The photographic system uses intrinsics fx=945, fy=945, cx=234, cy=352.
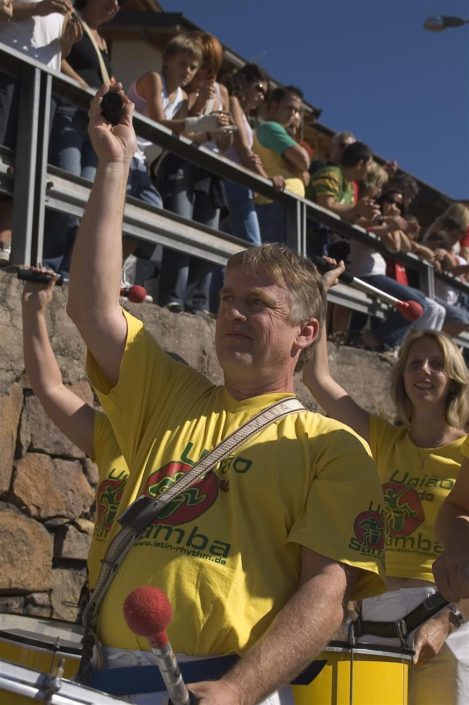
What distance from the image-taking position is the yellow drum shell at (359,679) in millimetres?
2443

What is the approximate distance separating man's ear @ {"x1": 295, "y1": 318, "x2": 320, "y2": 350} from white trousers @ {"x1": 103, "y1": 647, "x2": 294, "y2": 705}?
2.90 feet

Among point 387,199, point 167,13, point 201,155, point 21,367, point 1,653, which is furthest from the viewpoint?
point 167,13

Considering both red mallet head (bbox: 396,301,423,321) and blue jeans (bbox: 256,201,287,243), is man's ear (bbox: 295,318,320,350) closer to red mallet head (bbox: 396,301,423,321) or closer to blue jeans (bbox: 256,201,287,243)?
red mallet head (bbox: 396,301,423,321)

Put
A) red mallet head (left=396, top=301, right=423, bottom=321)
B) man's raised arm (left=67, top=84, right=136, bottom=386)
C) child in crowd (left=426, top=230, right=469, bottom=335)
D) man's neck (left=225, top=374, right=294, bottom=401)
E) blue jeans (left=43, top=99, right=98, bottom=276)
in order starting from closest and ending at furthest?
man's raised arm (left=67, top=84, right=136, bottom=386)
man's neck (left=225, top=374, right=294, bottom=401)
red mallet head (left=396, top=301, right=423, bottom=321)
blue jeans (left=43, top=99, right=98, bottom=276)
child in crowd (left=426, top=230, right=469, bottom=335)

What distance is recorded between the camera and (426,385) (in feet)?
→ 12.3

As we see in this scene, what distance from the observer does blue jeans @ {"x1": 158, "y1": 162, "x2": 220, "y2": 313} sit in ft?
16.8

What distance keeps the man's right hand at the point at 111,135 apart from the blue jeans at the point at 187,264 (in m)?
2.55

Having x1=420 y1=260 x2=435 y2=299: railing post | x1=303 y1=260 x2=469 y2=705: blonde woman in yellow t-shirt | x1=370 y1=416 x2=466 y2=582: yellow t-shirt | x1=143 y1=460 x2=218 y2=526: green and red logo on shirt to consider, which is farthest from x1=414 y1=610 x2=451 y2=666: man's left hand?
x1=420 y1=260 x2=435 y2=299: railing post

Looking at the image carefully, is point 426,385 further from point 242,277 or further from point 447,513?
point 242,277

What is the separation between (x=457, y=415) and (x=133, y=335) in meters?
1.73

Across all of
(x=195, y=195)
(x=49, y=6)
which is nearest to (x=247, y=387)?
(x=49, y=6)

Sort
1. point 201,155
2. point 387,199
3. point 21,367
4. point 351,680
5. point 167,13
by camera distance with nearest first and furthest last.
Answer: point 351,680 < point 21,367 < point 201,155 < point 387,199 < point 167,13

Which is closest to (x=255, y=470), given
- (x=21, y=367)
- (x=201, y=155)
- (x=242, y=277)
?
(x=242, y=277)

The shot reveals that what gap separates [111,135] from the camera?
2.41 metres
